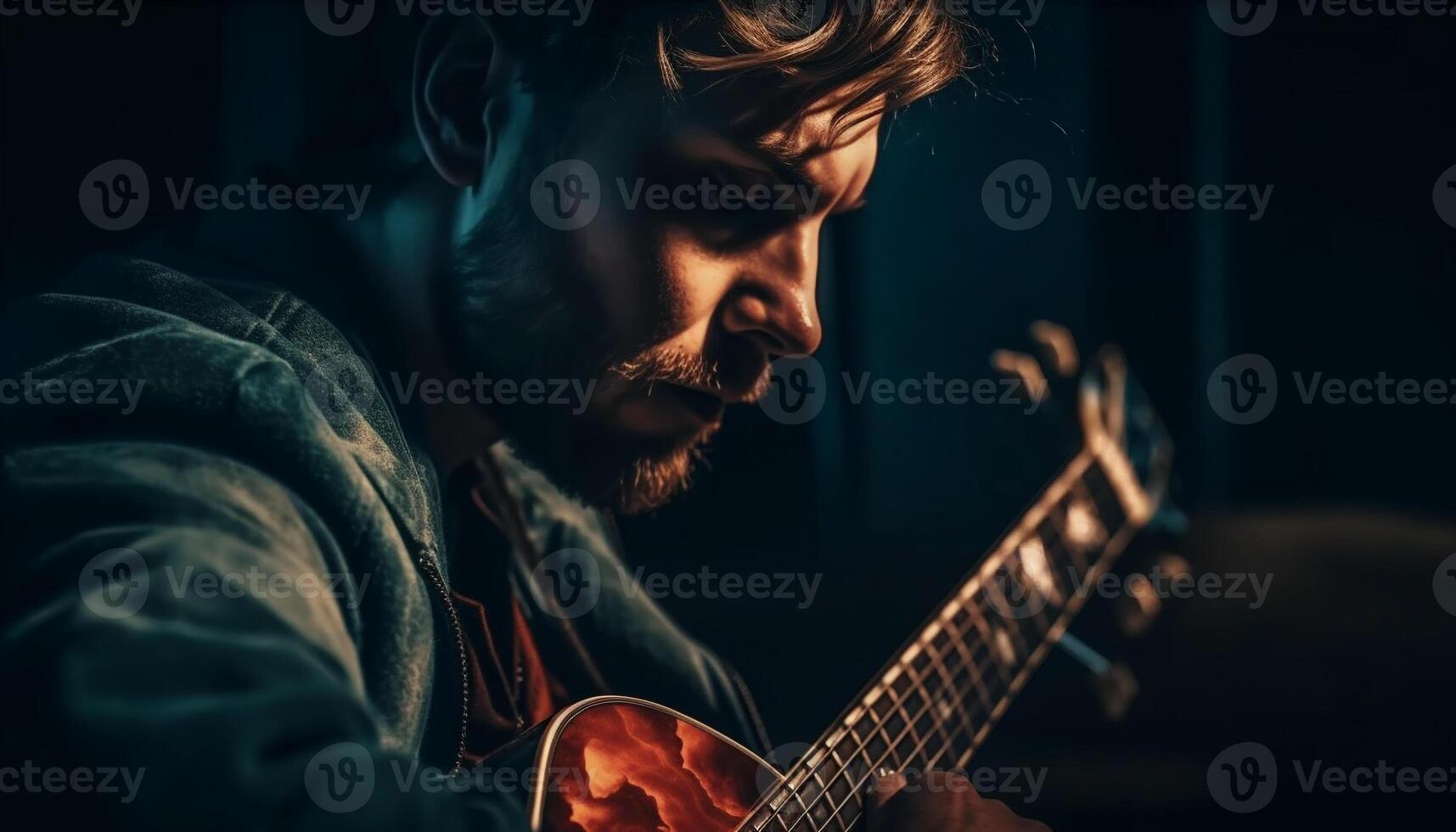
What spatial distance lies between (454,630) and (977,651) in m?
0.50

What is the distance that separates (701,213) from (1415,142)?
110cm

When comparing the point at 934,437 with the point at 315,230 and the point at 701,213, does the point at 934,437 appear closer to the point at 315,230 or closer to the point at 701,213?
the point at 701,213

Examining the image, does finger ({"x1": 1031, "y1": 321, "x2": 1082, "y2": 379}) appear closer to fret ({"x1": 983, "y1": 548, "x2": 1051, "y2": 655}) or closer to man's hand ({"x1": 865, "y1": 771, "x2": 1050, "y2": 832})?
fret ({"x1": 983, "y1": 548, "x2": 1051, "y2": 655})

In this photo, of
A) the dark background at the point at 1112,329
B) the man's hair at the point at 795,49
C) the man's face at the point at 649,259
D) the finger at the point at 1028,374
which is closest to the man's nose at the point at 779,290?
the man's face at the point at 649,259

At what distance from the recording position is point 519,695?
3.14 ft

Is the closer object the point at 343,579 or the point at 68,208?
the point at 343,579

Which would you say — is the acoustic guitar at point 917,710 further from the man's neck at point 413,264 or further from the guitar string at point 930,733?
the man's neck at point 413,264

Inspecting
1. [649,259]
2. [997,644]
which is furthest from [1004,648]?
[649,259]

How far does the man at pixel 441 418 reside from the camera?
547 mm

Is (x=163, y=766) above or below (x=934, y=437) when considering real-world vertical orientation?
above

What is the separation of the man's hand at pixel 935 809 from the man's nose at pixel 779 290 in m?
0.38

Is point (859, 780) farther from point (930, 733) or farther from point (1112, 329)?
point (1112, 329)

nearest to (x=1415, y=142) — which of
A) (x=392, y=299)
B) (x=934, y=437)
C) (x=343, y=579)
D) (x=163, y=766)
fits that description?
(x=934, y=437)

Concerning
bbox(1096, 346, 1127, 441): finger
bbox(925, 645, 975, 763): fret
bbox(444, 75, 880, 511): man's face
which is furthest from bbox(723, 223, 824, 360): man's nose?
bbox(1096, 346, 1127, 441): finger
